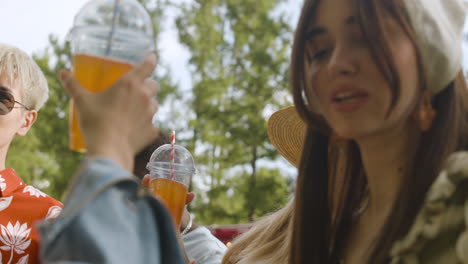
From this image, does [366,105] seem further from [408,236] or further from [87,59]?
[87,59]

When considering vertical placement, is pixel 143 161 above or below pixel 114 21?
below

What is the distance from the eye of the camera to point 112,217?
1.08 meters

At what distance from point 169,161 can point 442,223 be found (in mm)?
1766

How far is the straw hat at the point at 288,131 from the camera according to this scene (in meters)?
2.70

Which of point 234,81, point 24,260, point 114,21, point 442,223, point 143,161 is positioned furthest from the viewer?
point 234,81

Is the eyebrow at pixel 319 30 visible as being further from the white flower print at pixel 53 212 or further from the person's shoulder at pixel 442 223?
the white flower print at pixel 53 212

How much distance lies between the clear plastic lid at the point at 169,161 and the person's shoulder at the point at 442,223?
1563 mm

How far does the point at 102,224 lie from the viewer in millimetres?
1070

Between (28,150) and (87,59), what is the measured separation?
12329mm

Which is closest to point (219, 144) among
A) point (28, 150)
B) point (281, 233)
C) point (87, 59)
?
point (28, 150)

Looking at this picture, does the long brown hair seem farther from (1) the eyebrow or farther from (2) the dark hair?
(2) the dark hair

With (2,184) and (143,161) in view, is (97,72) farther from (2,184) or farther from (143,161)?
(143,161)

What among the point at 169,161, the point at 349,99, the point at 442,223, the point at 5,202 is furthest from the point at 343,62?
the point at 5,202

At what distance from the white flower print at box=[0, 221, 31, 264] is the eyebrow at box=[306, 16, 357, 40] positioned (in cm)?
222
